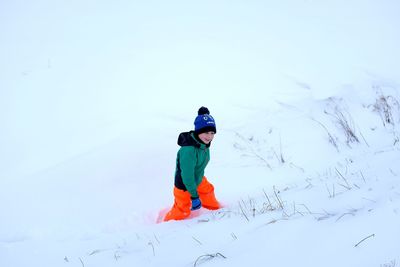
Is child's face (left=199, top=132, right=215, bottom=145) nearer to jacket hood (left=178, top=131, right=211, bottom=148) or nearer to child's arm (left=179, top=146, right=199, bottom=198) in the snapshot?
jacket hood (left=178, top=131, right=211, bottom=148)

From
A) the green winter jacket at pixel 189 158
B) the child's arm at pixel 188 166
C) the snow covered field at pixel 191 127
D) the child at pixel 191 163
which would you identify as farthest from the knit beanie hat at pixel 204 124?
the snow covered field at pixel 191 127

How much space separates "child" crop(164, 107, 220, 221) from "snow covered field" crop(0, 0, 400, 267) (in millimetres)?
410

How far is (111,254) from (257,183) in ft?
10.0

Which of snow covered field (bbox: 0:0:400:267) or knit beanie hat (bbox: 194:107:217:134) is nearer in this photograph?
snow covered field (bbox: 0:0:400:267)

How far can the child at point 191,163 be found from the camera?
3.93 m

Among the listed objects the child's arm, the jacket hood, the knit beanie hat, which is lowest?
the child's arm

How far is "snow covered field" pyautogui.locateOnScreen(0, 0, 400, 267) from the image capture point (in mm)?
2039

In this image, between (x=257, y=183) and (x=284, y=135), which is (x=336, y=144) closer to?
(x=284, y=135)

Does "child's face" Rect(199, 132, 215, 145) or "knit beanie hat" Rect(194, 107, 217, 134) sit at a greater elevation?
"knit beanie hat" Rect(194, 107, 217, 134)

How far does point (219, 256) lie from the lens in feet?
5.92

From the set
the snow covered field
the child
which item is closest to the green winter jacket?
the child

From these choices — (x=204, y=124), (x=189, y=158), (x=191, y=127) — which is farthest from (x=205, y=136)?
(x=191, y=127)

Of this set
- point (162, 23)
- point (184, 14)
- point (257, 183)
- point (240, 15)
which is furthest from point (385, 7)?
point (257, 183)

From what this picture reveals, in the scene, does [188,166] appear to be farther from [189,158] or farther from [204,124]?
[204,124]
